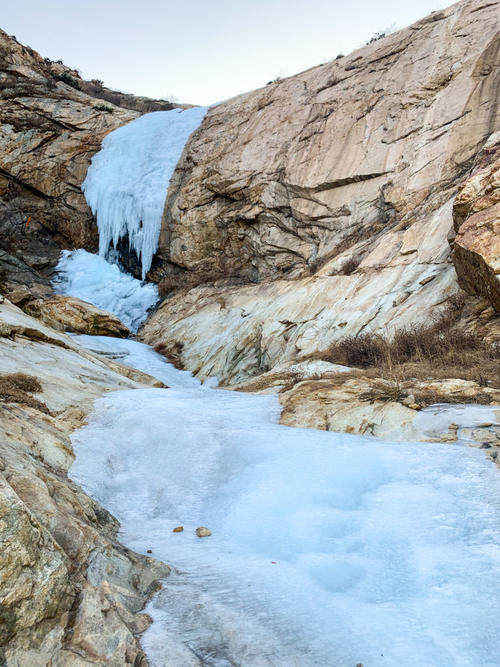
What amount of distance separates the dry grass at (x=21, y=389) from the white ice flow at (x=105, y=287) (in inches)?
540

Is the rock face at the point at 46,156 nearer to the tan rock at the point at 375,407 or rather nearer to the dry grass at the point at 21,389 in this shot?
the dry grass at the point at 21,389

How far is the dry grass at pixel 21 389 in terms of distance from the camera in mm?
5117

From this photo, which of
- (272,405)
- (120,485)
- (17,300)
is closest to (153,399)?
(272,405)

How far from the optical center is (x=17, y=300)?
49.7ft

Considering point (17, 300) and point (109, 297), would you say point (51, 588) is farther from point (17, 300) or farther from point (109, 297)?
point (109, 297)

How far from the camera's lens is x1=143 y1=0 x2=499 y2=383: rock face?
37.1 ft

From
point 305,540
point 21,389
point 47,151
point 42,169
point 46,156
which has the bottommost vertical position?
point 305,540

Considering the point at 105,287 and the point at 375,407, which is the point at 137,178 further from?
the point at 375,407

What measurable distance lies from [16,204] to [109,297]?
7305 millimetres

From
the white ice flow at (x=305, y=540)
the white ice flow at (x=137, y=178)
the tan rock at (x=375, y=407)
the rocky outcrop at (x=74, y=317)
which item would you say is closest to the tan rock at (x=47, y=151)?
the white ice flow at (x=137, y=178)

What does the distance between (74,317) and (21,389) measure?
11342 mm

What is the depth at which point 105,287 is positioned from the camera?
21.9 m

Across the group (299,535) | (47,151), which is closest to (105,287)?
(47,151)

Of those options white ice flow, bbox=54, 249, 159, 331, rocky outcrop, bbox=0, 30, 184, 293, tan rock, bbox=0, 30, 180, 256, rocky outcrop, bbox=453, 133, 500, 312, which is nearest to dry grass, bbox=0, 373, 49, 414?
rocky outcrop, bbox=453, 133, 500, 312
